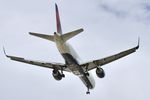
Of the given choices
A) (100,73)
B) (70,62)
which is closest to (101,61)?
(100,73)

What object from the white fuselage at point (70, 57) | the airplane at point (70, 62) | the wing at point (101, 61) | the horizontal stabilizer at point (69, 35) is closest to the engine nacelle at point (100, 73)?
the airplane at point (70, 62)

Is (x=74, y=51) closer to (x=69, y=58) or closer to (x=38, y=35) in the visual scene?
(x=69, y=58)

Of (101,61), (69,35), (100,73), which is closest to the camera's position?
(69,35)

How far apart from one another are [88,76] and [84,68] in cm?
373

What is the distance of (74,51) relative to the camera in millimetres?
106000

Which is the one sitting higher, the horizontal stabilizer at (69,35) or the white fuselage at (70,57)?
the horizontal stabilizer at (69,35)

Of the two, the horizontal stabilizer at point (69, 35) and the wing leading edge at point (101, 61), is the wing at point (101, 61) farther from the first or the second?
the horizontal stabilizer at point (69, 35)

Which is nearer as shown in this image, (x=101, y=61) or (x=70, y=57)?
(x=70, y=57)

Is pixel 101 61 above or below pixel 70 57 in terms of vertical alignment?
below

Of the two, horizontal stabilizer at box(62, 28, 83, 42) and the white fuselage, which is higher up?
horizontal stabilizer at box(62, 28, 83, 42)

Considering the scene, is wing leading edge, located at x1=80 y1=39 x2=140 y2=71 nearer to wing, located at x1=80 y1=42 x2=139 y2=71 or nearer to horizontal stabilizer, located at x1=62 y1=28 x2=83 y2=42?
→ wing, located at x1=80 y1=42 x2=139 y2=71

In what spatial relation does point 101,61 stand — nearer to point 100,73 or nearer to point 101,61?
point 101,61

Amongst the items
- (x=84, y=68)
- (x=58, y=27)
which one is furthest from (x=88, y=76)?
(x=58, y=27)

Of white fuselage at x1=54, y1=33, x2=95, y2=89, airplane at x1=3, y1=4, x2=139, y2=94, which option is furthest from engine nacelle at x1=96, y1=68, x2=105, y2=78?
white fuselage at x1=54, y1=33, x2=95, y2=89
